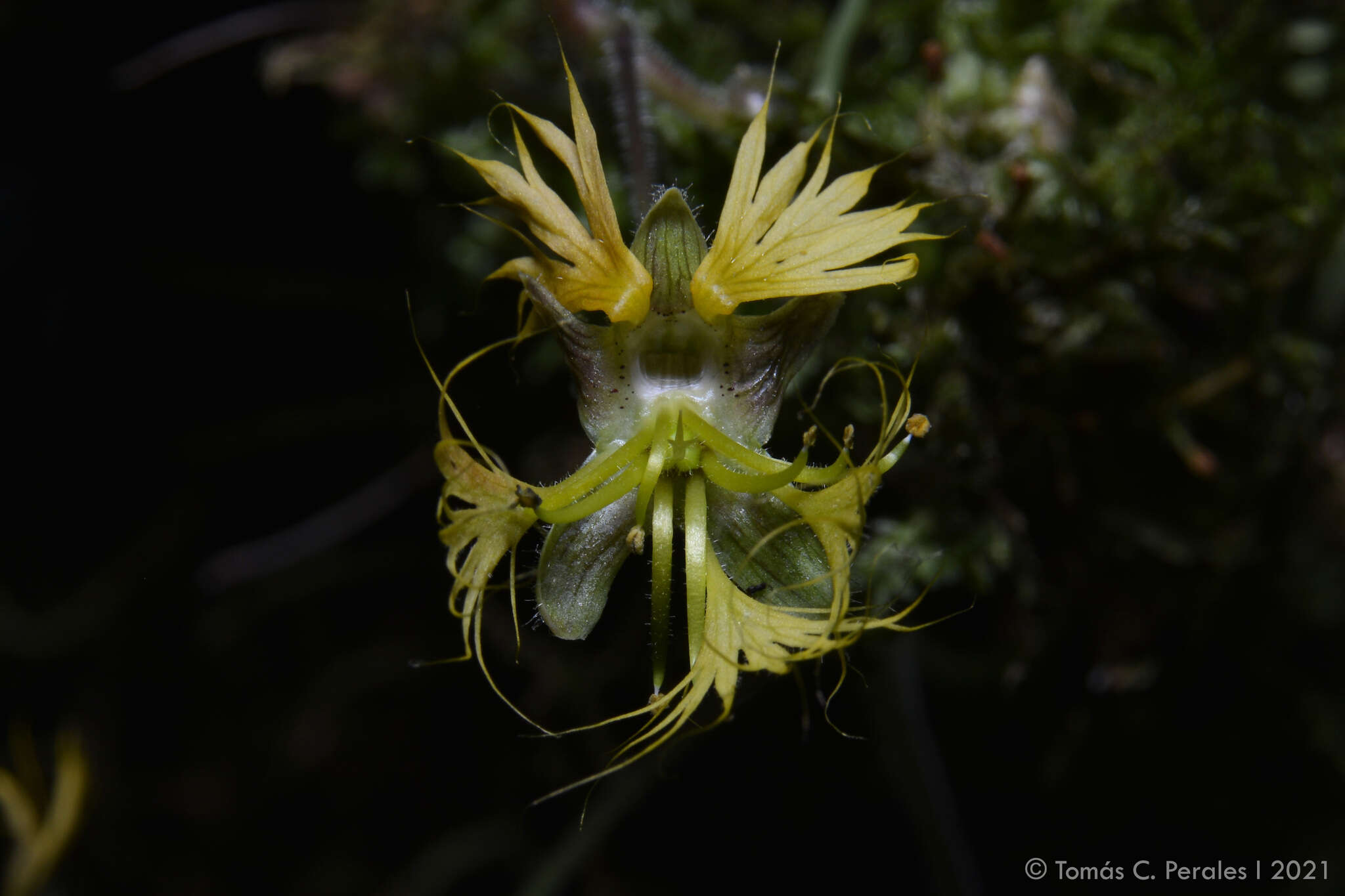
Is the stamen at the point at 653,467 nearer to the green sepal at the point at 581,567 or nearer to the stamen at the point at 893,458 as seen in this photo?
the green sepal at the point at 581,567

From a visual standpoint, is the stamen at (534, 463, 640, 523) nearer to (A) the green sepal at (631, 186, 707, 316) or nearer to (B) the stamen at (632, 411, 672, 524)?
(B) the stamen at (632, 411, 672, 524)

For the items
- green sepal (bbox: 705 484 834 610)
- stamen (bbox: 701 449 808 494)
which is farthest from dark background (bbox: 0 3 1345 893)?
stamen (bbox: 701 449 808 494)

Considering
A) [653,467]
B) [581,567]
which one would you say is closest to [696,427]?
[653,467]

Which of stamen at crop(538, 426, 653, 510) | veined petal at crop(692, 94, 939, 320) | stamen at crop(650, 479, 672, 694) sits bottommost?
stamen at crop(650, 479, 672, 694)

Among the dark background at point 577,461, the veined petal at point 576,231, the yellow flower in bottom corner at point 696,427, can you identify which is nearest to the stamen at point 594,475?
the yellow flower in bottom corner at point 696,427

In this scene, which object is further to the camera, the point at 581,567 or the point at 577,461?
the point at 577,461

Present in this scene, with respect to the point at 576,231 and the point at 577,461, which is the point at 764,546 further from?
the point at 577,461

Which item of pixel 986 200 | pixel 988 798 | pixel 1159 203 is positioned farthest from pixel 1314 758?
pixel 986 200
